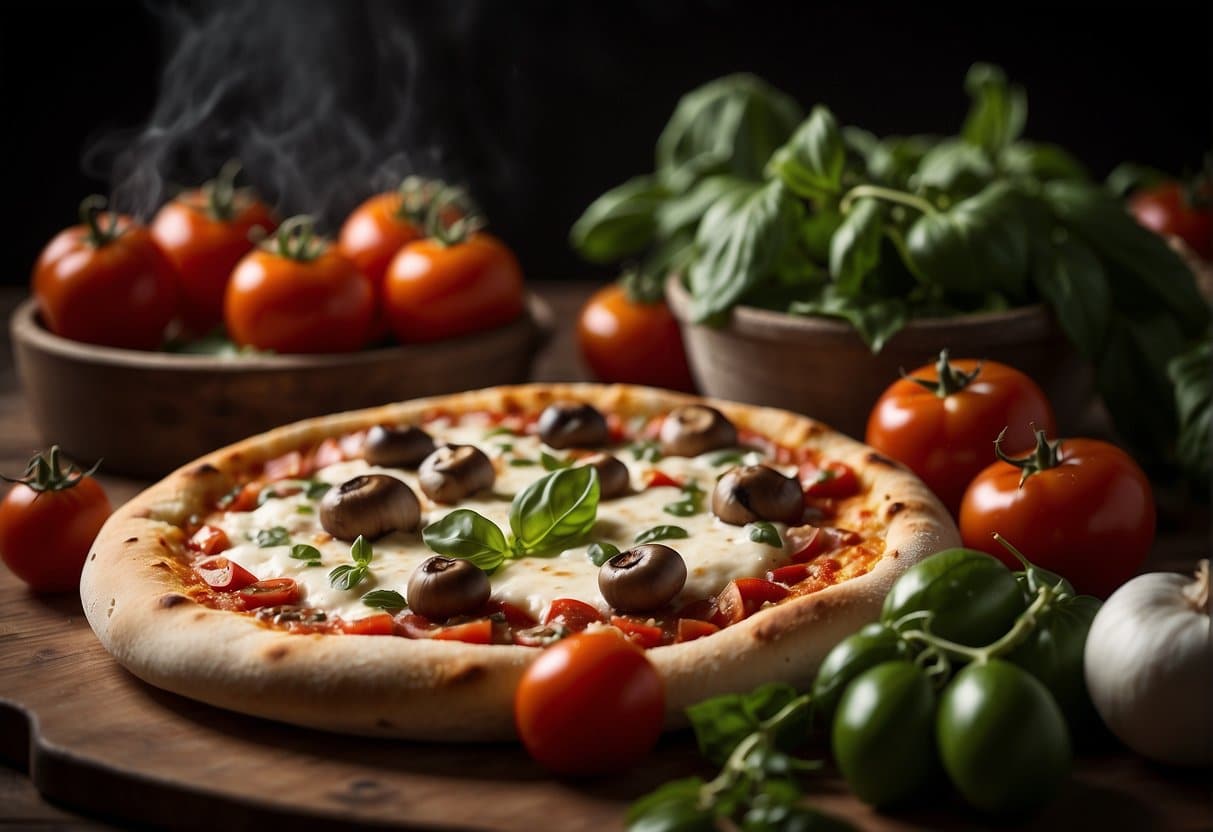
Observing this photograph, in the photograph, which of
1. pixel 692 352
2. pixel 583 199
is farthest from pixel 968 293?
pixel 583 199

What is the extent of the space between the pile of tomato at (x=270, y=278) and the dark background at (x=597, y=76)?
1.28m

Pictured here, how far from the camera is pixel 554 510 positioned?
3.23 m

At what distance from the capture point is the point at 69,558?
340 cm

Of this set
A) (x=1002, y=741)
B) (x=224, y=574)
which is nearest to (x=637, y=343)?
(x=224, y=574)

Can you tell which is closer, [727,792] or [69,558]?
[727,792]

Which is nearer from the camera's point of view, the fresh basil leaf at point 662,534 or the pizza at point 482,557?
the pizza at point 482,557

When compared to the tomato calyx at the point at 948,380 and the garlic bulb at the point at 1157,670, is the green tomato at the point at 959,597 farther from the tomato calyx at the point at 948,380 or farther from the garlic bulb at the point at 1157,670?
the tomato calyx at the point at 948,380

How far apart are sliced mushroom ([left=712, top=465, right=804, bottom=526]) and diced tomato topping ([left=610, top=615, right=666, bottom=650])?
49 cm

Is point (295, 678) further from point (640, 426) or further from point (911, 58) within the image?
point (911, 58)

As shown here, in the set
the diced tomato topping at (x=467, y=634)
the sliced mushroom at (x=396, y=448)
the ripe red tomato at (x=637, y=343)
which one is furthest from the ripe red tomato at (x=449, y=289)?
the diced tomato topping at (x=467, y=634)

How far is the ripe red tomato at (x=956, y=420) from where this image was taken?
11.9 feet

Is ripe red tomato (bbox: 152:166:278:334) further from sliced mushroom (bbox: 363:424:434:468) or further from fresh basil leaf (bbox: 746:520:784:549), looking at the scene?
fresh basil leaf (bbox: 746:520:784:549)

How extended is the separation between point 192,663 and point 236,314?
1.78m

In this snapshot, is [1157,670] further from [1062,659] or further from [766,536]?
[766,536]
